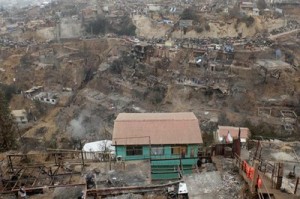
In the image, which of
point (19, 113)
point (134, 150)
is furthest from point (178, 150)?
point (19, 113)

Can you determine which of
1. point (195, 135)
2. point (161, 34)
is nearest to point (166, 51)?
point (161, 34)

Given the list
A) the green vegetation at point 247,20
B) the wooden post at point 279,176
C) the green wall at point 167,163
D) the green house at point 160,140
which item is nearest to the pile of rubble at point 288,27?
the green vegetation at point 247,20

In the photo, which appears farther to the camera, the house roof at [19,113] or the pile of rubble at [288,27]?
the pile of rubble at [288,27]

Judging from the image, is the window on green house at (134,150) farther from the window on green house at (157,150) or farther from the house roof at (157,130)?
the window on green house at (157,150)

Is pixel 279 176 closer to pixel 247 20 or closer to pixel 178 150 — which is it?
pixel 178 150

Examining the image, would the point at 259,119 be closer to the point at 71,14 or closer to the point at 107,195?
the point at 107,195

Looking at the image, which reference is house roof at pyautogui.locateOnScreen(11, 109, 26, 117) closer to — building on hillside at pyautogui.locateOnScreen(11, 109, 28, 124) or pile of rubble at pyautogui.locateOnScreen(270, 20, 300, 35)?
building on hillside at pyautogui.locateOnScreen(11, 109, 28, 124)
